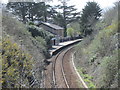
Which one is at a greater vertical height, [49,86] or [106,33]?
[106,33]

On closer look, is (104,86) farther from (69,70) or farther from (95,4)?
(95,4)

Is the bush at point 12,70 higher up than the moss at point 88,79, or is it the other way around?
the bush at point 12,70

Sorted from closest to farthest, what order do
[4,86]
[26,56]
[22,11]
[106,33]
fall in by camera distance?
1. [4,86]
2. [26,56]
3. [106,33]
4. [22,11]

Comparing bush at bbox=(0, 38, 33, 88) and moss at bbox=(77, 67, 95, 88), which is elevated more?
bush at bbox=(0, 38, 33, 88)

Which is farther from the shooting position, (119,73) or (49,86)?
(49,86)

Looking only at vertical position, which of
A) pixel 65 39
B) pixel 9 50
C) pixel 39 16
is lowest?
pixel 65 39

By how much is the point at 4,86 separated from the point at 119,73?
5.31 m

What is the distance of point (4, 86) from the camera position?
636 cm

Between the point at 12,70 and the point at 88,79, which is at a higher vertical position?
the point at 12,70

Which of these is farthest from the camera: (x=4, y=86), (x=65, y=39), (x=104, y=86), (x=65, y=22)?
(x=65, y=22)

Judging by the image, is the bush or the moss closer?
the bush

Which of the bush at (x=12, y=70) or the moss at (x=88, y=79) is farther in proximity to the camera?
the moss at (x=88, y=79)

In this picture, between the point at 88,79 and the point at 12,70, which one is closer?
the point at 12,70

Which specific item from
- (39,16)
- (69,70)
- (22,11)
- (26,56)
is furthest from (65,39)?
(26,56)
